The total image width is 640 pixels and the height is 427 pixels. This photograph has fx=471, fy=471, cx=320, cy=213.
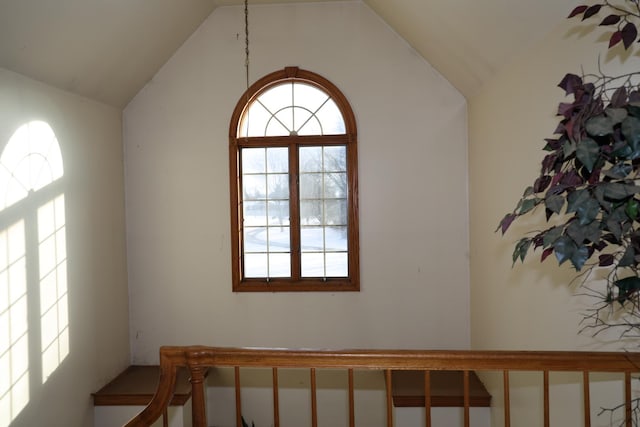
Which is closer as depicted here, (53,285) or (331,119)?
(53,285)

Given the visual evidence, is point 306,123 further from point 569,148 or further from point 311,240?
point 569,148

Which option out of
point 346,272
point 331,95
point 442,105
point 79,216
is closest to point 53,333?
point 79,216

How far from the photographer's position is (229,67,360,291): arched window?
175 inches

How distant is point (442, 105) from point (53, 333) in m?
3.65

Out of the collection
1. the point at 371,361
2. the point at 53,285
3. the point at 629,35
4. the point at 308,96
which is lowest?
the point at 371,361

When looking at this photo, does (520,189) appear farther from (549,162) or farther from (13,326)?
(13,326)

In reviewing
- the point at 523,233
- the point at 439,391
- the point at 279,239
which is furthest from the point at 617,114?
the point at 279,239

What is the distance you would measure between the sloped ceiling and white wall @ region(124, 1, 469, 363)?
21 centimetres

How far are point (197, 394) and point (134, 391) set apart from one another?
236 cm

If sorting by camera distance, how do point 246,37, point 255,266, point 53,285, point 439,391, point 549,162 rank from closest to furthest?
point 549,162
point 53,285
point 439,391
point 246,37
point 255,266

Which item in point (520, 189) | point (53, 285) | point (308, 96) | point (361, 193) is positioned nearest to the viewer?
point (520, 189)

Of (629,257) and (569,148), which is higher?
(569,148)

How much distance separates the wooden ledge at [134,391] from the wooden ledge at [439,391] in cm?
179

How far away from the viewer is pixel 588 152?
1.19 m
